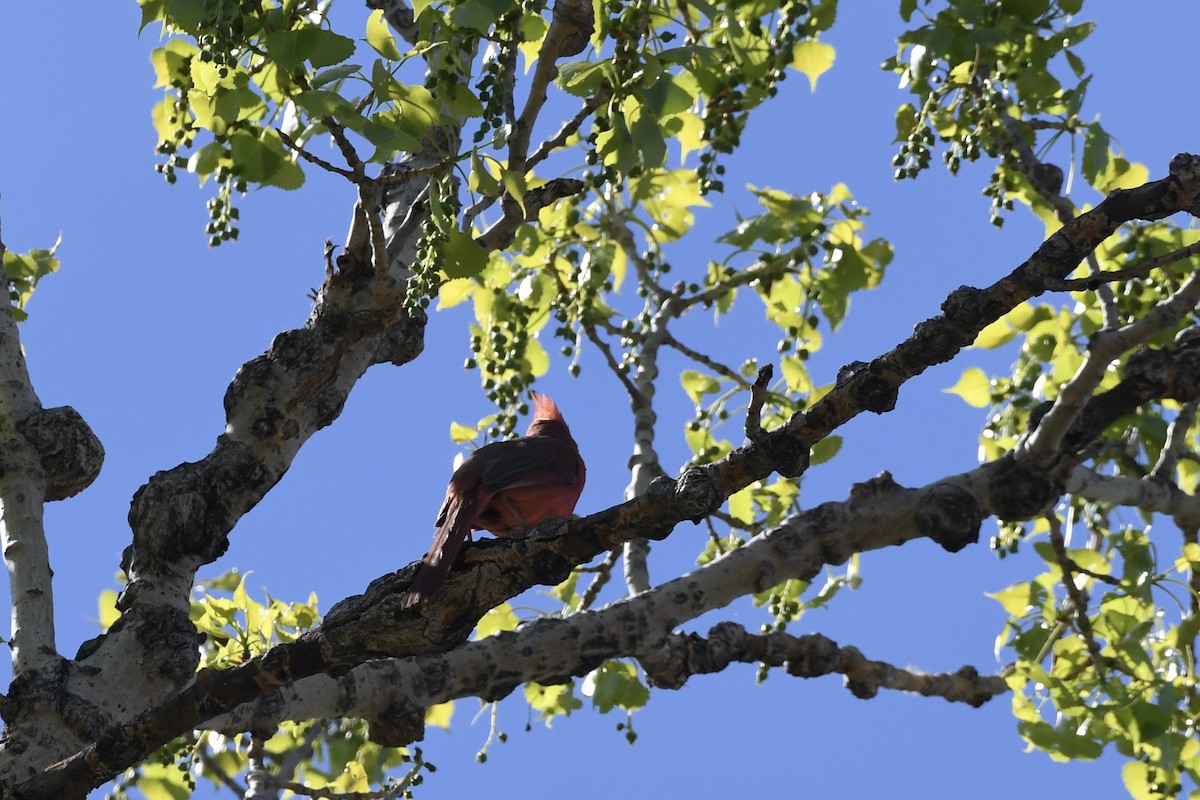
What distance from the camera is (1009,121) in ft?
17.5

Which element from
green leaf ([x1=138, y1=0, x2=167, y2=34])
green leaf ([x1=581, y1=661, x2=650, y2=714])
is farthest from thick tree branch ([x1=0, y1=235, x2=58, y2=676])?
green leaf ([x1=581, y1=661, x2=650, y2=714])

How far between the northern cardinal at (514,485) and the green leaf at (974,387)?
195cm

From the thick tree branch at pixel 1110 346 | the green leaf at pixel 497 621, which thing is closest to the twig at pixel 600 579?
the green leaf at pixel 497 621

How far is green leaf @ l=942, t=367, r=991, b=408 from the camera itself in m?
5.86

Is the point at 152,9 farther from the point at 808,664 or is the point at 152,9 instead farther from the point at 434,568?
the point at 808,664

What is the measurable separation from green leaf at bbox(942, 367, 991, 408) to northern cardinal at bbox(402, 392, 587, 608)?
6.39ft

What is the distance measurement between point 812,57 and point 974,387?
1645mm

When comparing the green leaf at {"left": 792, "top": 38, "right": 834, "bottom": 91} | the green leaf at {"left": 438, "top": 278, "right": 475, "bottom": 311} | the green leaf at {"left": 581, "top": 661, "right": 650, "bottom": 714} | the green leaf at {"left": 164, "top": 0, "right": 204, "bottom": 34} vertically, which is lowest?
the green leaf at {"left": 581, "top": 661, "right": 650, "bottom": 714}

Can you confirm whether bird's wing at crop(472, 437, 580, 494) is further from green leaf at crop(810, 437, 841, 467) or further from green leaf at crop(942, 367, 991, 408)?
green leaf at crop(942, 367, 991, 408)

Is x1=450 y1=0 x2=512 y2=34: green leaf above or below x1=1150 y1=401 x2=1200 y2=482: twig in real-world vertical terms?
below

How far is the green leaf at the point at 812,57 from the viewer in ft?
17.7

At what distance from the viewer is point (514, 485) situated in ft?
13.8

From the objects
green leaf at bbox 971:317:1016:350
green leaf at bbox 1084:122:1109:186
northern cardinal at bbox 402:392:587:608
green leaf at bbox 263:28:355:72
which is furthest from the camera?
green leaf at bbox 971:317:1016:350

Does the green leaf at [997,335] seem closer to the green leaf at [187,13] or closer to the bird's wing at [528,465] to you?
the bird's wing at [528,465]
